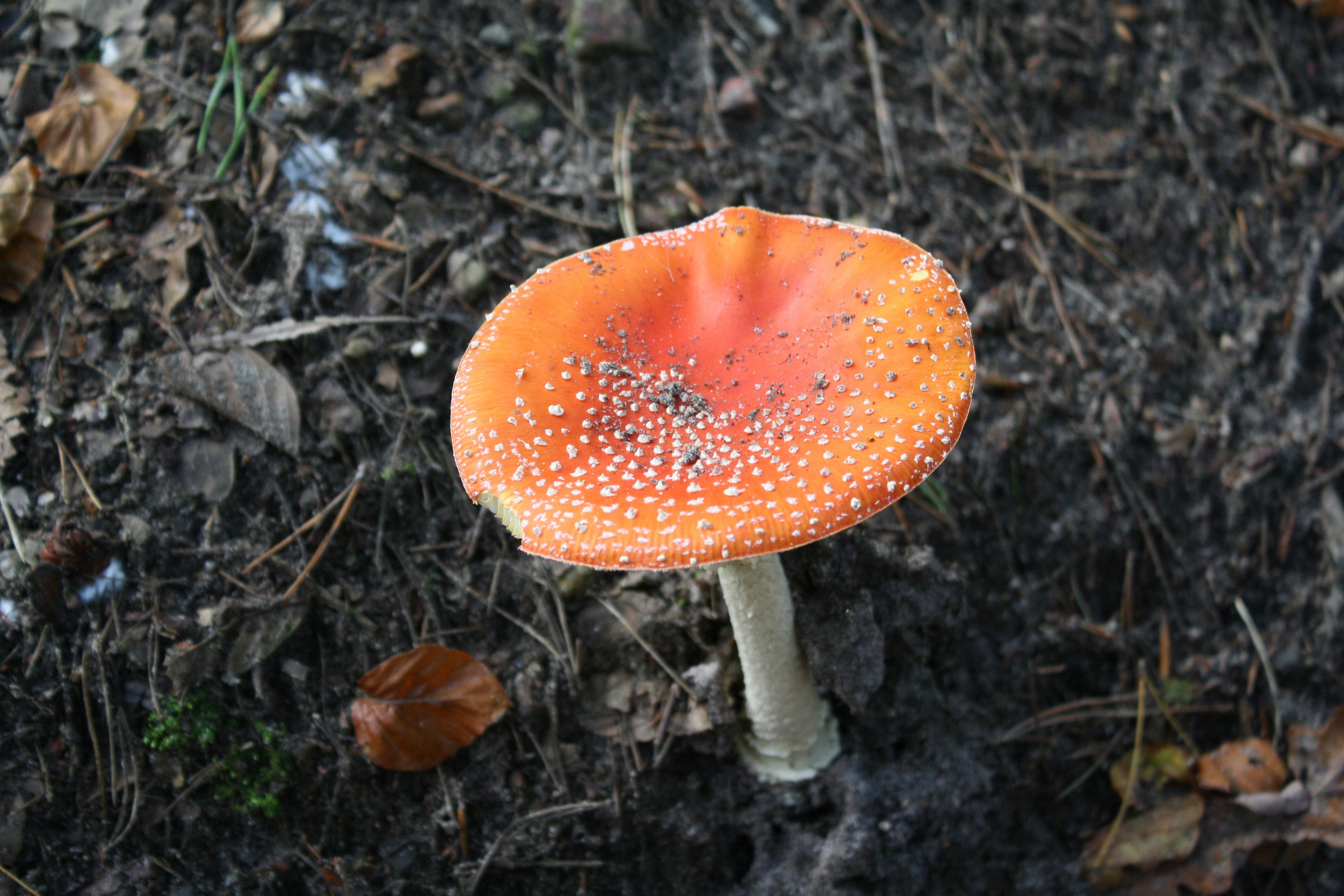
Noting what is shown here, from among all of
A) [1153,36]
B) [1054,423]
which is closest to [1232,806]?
[1054,423]

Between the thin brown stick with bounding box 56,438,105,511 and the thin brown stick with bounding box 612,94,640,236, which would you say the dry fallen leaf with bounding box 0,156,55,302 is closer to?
the thin brown stick with bounding box 56,438,105,511

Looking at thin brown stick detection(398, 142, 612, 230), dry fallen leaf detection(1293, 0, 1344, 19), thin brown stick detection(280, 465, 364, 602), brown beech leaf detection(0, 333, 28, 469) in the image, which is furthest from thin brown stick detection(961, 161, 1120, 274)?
brown beech leaf detection(0, 333, 28, 469)

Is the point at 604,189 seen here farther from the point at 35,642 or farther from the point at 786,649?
the point at 35,642

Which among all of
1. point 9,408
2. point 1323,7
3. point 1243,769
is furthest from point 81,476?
point 1323,7

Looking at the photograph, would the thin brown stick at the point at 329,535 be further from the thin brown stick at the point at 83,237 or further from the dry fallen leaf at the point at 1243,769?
the dry fallen leaf at the point at 1243,769

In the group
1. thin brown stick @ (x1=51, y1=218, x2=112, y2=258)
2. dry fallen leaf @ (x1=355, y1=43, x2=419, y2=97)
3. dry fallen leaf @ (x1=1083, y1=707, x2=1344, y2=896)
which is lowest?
dry fallen leaf @ (x1=1083, y1=707, x2=1344, y2=896)

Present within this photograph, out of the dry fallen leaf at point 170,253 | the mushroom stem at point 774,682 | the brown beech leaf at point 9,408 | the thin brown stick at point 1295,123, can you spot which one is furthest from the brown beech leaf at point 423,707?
the thin brown stick at point 1295,123

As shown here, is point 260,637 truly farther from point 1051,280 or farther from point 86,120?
point 1051,280
